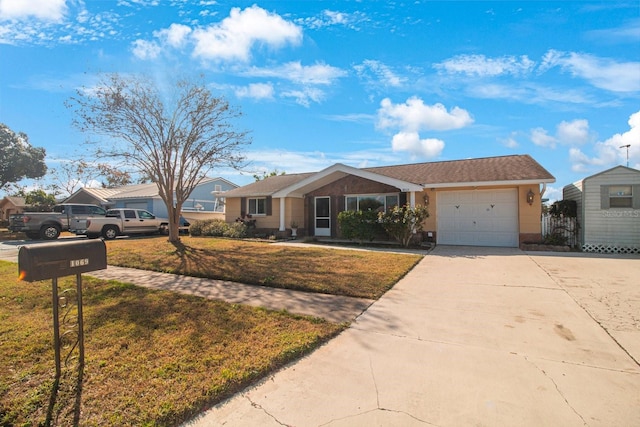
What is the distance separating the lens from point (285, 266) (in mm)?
8617

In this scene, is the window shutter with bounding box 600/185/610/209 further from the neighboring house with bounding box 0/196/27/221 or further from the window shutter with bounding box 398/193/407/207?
the neighboring house with bounding box 0/196/27/221

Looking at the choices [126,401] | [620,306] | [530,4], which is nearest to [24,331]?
[126,401]

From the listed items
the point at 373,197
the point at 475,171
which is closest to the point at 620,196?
the point at 475,171

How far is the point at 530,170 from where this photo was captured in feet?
43.7

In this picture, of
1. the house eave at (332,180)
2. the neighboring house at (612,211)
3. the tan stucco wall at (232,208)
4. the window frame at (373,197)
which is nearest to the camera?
the neighboring house at (612,211)

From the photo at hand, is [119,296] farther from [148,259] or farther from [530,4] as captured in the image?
[530,4]

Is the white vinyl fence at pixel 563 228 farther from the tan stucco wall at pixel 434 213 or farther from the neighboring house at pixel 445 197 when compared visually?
the neighboring house at pixel 445 197

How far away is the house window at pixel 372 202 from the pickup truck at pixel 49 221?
49.3ft

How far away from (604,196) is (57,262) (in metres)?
16.0

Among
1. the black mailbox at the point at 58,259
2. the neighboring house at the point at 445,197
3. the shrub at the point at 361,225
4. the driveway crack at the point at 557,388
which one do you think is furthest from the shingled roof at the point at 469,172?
the black mailbox at the point at 58,259

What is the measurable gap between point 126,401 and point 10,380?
1364 millimetres

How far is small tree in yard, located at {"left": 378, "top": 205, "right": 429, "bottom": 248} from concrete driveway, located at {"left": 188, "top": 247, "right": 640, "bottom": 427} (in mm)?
6885

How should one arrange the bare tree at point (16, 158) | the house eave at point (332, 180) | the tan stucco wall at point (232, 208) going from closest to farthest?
the house eave at point (332, 180), the tan stucco wall at point (232, 208), the bare tree at point (16, 158)

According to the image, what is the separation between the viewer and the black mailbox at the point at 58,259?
2.74 metres
